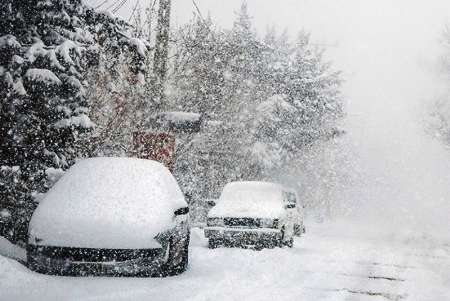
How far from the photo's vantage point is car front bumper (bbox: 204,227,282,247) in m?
13.7

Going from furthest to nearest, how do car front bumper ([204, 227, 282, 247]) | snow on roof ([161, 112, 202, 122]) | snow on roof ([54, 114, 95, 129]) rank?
car front bumper ([204, 227, 282, 247]), snow on roof ([161, 112, 202, 122]), snow on roof ([54, 114, 95, 129])

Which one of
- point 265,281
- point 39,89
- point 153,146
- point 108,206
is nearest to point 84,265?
point 108,206

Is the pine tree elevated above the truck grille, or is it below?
above

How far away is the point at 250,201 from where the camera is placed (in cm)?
1510

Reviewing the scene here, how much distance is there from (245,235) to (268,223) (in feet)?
1.98

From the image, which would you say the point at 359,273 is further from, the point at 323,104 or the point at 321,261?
the point at 323,104

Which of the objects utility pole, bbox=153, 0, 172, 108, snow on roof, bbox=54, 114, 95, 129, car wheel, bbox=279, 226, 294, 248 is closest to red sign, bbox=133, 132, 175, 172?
utility pole, bbox=153, 0, 172, 108

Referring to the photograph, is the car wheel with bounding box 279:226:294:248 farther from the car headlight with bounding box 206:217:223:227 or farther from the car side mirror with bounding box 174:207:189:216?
the car side mirror with bounding box 174:207:189:216

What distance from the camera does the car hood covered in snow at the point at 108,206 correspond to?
7316 mm

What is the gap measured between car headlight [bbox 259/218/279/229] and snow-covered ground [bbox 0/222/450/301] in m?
0.86

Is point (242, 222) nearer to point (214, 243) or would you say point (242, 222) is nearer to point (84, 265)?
point (214, 243)

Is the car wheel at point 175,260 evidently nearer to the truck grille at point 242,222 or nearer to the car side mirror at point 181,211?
the car side mirror at point 181,211

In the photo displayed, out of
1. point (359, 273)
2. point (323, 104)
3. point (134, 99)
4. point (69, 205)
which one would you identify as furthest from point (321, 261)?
point (323, 104)

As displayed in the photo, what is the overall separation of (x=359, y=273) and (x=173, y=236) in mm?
3862
